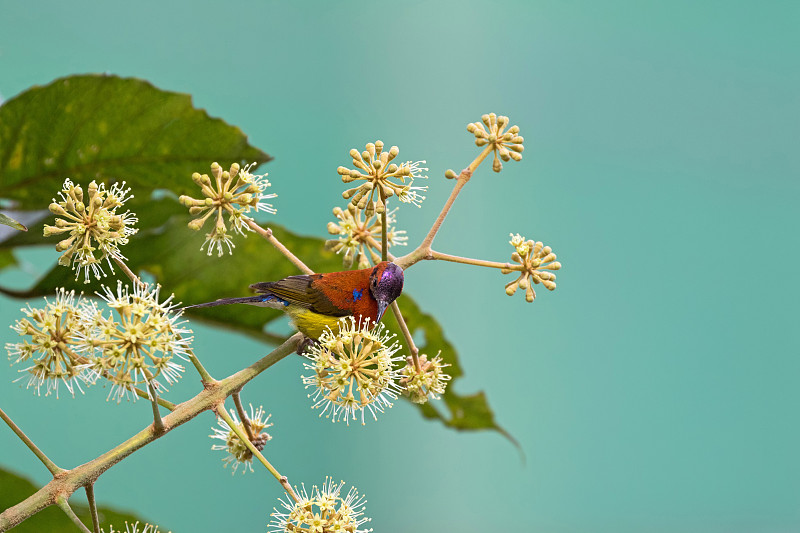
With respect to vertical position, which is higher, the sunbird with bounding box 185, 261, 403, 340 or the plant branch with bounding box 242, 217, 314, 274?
the plant branch with bounding box 242, 217, 314, 274

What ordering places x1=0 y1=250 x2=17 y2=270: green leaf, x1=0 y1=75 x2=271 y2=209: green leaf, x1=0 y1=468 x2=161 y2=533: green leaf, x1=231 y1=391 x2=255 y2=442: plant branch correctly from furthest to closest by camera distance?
x1=0 y1=250 x2=17 y2=270: green leaf < x1=0 y1=75 x2=271 y2=209: green leaf < x1=0 y1=468 x2=161 y2=533: green leaf < x1=231 y1=391 x2=255 y2=442: plant branch

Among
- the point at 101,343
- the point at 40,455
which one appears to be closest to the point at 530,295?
the point at 101,343

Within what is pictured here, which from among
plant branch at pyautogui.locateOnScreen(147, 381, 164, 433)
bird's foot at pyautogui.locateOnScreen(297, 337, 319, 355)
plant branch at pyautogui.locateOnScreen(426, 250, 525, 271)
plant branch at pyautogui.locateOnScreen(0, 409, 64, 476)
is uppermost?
plant branch at pyautogui.locateOnScreen(426, 250, 525, 271)

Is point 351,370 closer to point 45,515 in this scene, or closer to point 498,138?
point 498,138

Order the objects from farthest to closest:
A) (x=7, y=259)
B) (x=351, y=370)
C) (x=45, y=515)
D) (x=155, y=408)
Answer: (x=7, y=259) < (x=45, y=515) < (x=351, y=370) < (x=155, y=408)

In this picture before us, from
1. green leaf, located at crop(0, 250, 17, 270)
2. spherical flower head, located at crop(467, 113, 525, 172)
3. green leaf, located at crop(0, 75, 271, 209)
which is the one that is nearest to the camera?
spherical flower head, located at crop(467, 113, 525, 172)

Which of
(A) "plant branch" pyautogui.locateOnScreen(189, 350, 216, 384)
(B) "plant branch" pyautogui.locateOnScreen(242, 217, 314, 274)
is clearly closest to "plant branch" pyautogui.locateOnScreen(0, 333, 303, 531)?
(A) "plant branch" pyautogui.locateOnScreen(189, 350, 216, 384)

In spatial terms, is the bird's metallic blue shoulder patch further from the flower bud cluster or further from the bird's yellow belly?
the flower bud cluster
